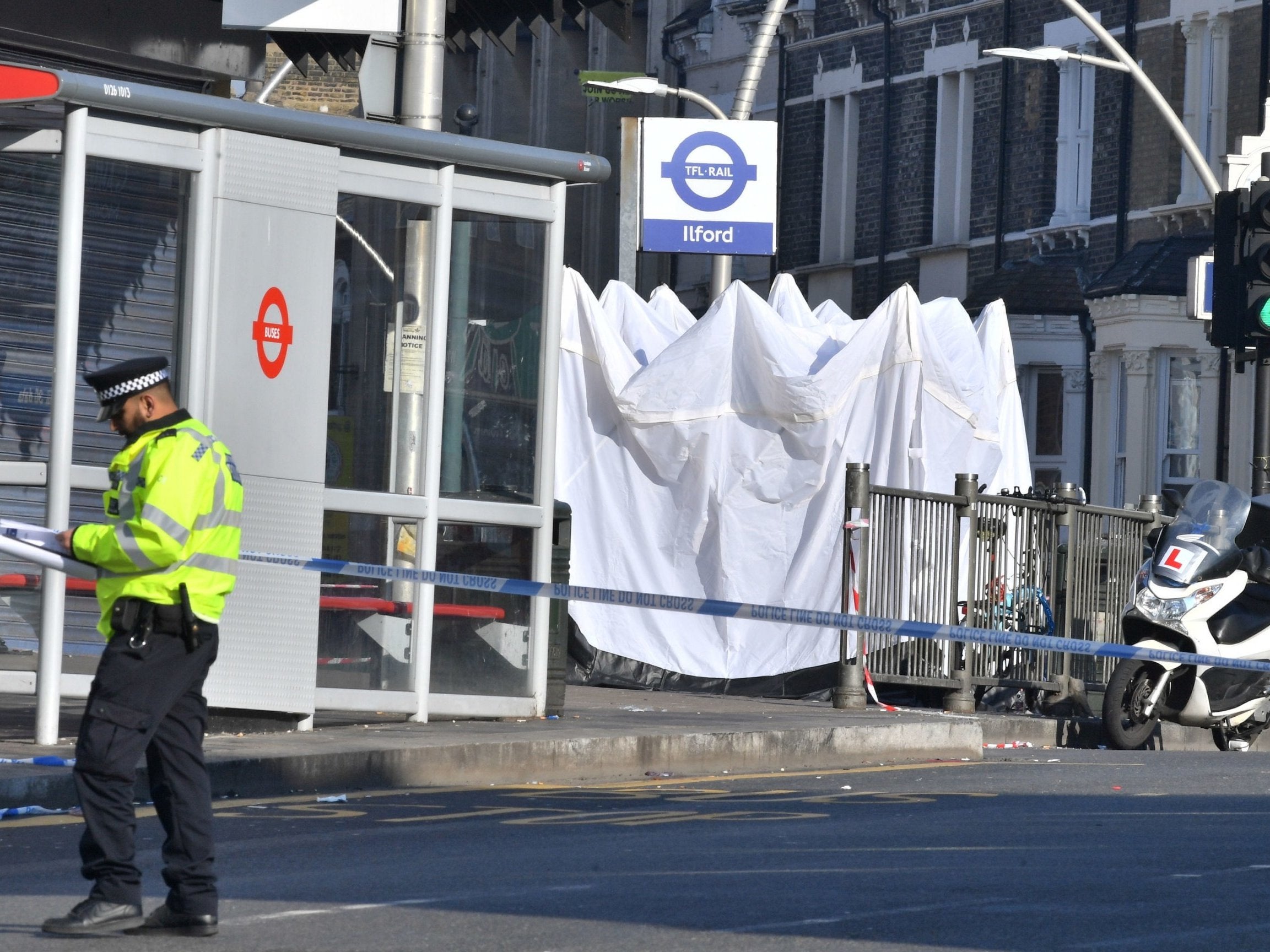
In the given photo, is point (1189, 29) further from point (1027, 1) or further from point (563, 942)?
point (563, 942)

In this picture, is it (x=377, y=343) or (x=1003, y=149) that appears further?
(x=1003, y=149)

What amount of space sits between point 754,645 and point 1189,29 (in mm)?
14986

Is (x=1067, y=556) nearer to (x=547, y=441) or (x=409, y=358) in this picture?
(x=547, y=441)

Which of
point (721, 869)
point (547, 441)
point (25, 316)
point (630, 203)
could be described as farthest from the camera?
point (630, 203)

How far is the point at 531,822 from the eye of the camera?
30.1 ft

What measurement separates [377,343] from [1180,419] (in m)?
19.1

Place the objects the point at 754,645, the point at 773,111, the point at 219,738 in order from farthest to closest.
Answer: the point at 773,111, the point at 754,645, the point at 219,738

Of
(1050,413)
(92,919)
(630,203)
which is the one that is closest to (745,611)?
(92,919)

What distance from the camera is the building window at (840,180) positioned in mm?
35531

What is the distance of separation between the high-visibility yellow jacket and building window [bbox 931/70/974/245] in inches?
1064

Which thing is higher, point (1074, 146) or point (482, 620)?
point (1074, 146)

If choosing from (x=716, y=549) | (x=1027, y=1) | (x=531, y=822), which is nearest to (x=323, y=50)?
(x=716, y=549)

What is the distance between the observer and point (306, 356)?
11.4 metres

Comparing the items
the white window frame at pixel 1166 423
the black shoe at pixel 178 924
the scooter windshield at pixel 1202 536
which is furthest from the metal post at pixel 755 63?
the black shoe at pixel 178 924
